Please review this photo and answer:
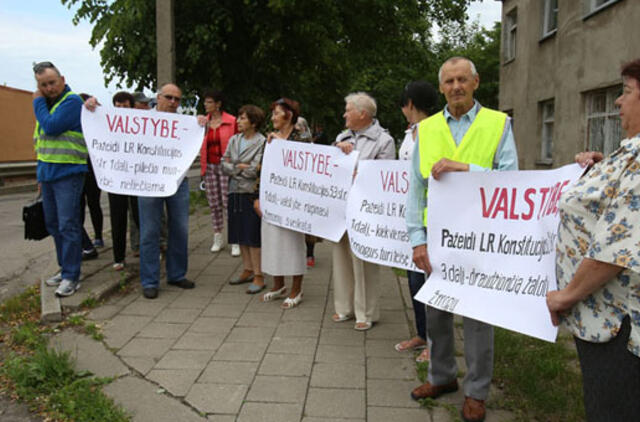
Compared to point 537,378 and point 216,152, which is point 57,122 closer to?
point 216,152

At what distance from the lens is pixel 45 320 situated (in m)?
5.08

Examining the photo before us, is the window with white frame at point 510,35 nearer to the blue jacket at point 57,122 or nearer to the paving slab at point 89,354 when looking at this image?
the blue jacket at point 57,122

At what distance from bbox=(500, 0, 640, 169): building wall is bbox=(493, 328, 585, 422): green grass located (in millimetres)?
9001

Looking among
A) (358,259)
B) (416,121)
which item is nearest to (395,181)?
(416,121)

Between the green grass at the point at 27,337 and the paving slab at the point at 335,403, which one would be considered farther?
the green grass at the point at 27,337

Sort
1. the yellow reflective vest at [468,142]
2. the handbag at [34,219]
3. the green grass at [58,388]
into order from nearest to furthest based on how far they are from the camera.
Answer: the yellow reflective vest at [468,142] < the green grass at [58,388] < the handbag at [34,219]

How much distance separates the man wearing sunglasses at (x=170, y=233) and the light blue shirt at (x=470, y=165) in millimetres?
3378

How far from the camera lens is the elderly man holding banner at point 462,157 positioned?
10.1 feet

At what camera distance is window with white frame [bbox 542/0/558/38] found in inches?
658

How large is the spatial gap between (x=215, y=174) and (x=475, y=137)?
18.1ft

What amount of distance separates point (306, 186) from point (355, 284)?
3.31ft

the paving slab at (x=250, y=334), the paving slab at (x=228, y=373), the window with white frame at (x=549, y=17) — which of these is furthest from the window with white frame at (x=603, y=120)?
the paving slab at (x=228, y=373)

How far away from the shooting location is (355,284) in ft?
16.6

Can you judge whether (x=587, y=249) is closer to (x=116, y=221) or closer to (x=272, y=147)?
(x=272, y=147)
